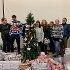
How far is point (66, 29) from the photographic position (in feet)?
28.4

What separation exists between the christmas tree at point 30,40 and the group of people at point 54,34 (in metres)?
0.62

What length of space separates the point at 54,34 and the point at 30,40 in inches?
42.8

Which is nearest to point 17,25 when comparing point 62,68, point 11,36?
point 11,36

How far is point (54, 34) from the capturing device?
840 cm

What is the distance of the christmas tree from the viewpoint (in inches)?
298

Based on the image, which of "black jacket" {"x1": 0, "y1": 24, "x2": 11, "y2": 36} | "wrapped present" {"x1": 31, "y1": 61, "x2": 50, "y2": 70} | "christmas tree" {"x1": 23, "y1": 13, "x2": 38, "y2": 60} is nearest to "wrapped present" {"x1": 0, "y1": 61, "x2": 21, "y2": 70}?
"wrapped present" {"x1": 31, "y1": 61, "x2": 50, "y2": 70}

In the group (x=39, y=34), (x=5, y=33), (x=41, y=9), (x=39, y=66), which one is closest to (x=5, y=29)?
(x=5, y=33)

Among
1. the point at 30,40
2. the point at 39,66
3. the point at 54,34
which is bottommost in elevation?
the point at 39,66

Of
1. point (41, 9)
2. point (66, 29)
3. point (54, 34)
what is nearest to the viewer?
point (54, 34)

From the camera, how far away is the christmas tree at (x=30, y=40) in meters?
7.58

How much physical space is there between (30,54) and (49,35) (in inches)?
54.0

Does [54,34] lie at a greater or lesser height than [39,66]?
greater

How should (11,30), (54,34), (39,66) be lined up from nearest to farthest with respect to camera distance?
1. (39,66)
2. (11,30)
3. (54,34)

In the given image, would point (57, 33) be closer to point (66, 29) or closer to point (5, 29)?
point (66, 29)
